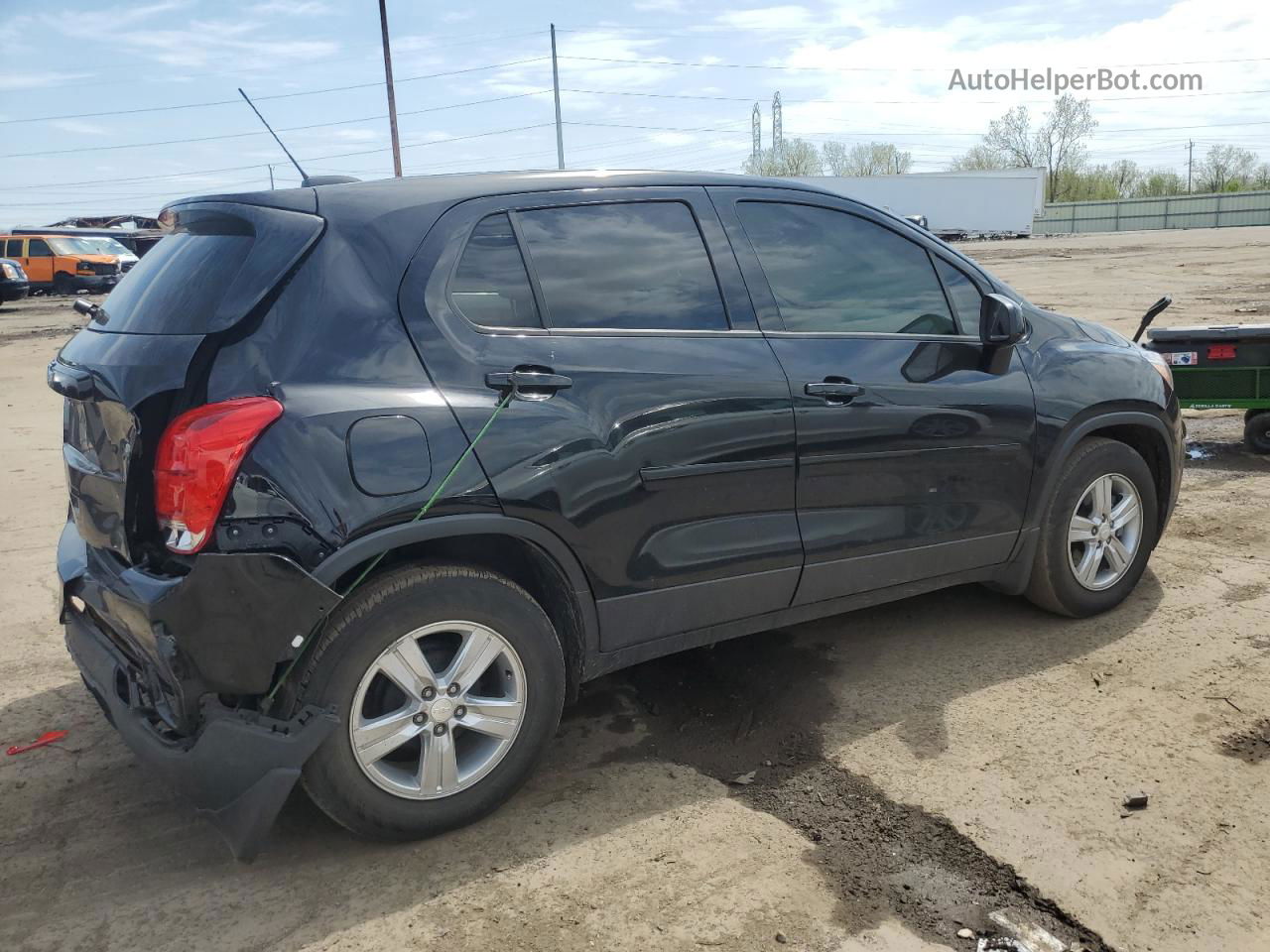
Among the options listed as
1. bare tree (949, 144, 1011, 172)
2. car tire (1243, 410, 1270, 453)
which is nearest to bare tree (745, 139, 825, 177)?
bare tree (949, 144, 1011, 172)

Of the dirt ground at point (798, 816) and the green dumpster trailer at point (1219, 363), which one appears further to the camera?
the green dumpster trailer at point (1219, 363)

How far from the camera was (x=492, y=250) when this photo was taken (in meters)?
3.18

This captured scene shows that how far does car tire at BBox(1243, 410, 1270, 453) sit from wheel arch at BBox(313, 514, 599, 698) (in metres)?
6.08

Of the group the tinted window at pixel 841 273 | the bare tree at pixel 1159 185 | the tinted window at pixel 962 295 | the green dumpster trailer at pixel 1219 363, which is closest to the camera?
the tinted window at pixel 841 273

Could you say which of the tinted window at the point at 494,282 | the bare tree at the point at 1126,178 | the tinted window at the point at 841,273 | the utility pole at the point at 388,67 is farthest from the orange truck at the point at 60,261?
the bare tree at the point at 1126,178

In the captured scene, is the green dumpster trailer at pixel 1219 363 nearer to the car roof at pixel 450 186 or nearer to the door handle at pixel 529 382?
the car roof at pixel 450 186

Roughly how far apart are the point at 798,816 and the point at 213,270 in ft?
7.54

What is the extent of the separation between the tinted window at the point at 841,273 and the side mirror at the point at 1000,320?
0.14 meters

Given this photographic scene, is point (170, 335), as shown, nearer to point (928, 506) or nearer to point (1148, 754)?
point (928, 506)

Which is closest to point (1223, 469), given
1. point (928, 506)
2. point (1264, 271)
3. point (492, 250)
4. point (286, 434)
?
Answer: point (928, 506)

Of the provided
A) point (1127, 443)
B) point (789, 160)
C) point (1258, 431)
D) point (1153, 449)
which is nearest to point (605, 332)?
point (1127, 443)

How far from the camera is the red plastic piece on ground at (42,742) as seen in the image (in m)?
3.69

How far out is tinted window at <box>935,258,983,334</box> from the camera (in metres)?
4.16

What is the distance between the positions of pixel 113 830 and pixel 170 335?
149cm
